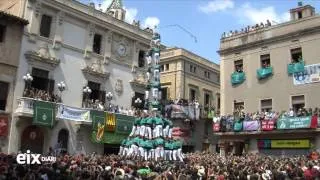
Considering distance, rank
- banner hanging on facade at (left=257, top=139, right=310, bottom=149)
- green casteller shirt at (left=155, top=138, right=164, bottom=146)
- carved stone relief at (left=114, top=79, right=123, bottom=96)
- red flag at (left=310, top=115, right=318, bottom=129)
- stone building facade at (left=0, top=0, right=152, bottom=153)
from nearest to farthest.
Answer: green casteller shirt at (left=155, top=138, right=164, bottom=146), red flag at (left=310, top=115, right=318, bottom=129), banner hanging on facade at (left=257, top=139, right=310, bottom=149), stone building facade at (left=0, top=0, right=152, bottom=153), carved stone relief at (left=114, top=79, right=123, bottom=96)

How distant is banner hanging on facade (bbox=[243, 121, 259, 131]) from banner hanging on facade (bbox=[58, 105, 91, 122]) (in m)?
11.8

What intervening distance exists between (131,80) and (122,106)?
8.90 ft

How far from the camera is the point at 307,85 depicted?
3166 centimetres

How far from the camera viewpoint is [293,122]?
98.3 feet

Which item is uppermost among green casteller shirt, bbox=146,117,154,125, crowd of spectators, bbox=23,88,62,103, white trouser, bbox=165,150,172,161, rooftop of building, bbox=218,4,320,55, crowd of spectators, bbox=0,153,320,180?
rooftop of building, bbox=218,4,320,55

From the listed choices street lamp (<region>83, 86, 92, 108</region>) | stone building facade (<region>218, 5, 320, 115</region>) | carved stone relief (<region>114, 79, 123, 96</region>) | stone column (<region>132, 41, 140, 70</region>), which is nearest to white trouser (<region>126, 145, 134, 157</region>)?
street lamp (<region>83, 86, 92, 108</region>)

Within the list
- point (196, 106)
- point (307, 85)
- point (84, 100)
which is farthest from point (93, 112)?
point (307, 85)

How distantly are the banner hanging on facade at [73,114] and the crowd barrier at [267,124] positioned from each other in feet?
34.1

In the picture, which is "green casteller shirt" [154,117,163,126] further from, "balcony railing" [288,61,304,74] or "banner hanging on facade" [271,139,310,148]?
"balcony railing" [288,61,304,74]

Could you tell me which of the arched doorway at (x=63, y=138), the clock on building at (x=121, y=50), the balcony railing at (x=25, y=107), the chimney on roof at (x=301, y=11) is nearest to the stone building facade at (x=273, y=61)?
the chimney on roof at (x=301, y=11)

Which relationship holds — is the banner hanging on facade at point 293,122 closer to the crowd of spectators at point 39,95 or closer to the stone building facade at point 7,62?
the crowd of spectators at point 39,95

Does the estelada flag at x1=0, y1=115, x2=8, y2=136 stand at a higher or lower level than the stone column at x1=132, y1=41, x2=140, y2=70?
lower

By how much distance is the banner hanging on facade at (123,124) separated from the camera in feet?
115

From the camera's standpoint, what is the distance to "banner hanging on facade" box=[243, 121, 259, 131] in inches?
1262
